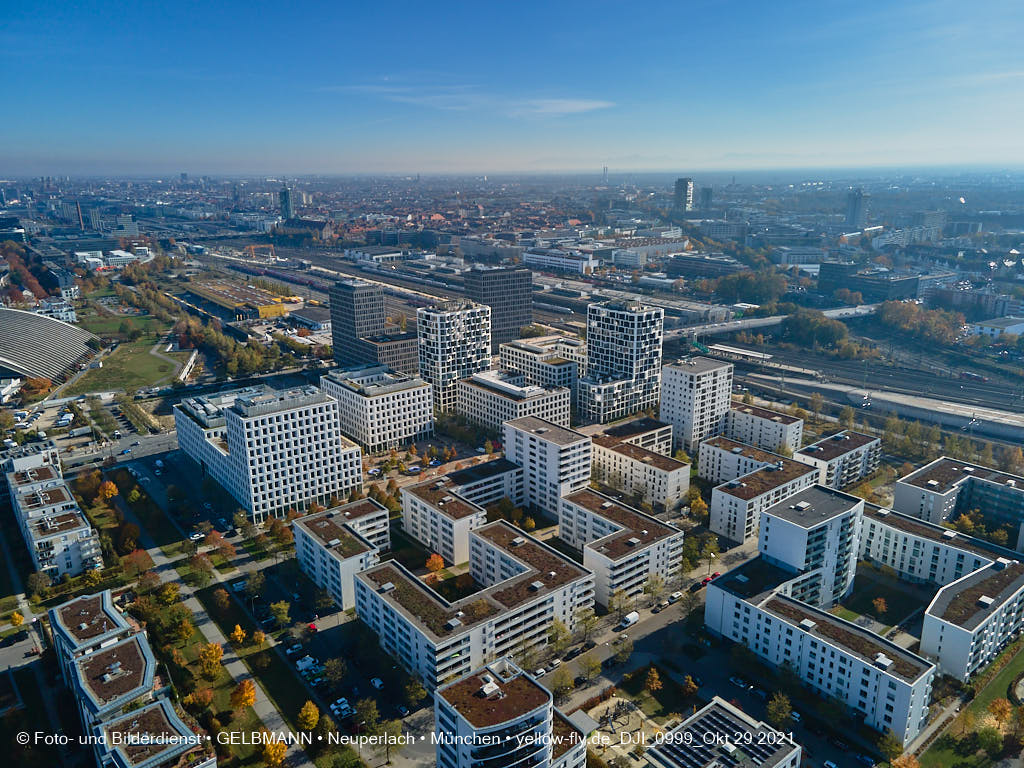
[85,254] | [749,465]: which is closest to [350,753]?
[749,465]

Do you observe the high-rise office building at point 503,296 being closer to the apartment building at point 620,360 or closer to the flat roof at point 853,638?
the apartment building at point 620,360

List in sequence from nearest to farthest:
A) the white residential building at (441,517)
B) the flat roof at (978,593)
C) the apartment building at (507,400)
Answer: the flat roof at (978,593) < the white residential building at (441,517) < the apartment building at (507,400)

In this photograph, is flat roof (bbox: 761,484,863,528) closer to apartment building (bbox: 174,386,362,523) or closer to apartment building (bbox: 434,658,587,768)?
apartment building (bbox: 434,658,587,768)

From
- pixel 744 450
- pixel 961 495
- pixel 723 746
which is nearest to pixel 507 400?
pixel 744 450

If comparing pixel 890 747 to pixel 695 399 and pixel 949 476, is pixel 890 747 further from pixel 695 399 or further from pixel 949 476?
pixel 695 399

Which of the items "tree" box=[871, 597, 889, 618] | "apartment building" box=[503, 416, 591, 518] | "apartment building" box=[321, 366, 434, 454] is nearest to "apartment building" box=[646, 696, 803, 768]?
"tree" box=[871, 597, 889, 618]

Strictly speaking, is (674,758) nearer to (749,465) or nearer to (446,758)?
(446,758)

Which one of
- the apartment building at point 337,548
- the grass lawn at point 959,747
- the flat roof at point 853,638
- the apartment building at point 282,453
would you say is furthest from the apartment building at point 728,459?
the apartment building at point 282,453
